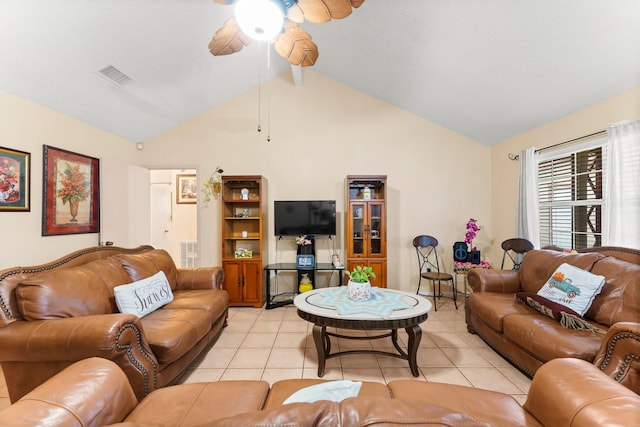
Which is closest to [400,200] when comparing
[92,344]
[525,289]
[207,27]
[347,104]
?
[347,104]

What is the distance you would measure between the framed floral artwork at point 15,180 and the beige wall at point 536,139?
5609 millimetres

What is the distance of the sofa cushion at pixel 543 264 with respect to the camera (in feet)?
8.05

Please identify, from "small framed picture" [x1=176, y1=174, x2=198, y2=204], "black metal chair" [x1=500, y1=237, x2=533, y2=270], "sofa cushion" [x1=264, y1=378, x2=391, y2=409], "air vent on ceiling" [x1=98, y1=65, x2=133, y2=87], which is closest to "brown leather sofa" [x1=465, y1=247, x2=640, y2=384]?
"black metal chair" [x1=500, y1=237, x2=533, y2=270]

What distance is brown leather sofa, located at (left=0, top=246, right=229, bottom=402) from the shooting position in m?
1.63

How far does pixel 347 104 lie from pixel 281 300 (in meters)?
3.27

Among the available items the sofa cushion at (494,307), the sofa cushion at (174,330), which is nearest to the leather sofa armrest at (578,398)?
the sofa cushion at (494,307)

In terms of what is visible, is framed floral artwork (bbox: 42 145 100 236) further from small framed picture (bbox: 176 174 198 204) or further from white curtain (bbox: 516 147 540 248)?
white curtain (bbox: 516 147 540 248)

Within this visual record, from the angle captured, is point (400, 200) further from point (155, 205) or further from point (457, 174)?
point (155, 205)

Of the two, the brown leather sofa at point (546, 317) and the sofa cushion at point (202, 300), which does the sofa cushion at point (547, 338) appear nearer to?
the brown leather sofa at point (546, 317)

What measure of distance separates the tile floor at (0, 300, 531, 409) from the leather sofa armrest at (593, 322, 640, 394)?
27.6 inches

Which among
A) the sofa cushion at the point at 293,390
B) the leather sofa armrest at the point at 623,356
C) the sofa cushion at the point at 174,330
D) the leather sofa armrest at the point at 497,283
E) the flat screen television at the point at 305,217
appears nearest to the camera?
the sofa cushion at the point at 293,390

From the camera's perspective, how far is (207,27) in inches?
113

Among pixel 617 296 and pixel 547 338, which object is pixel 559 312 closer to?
pixel 547 338

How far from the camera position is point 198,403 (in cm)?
119
